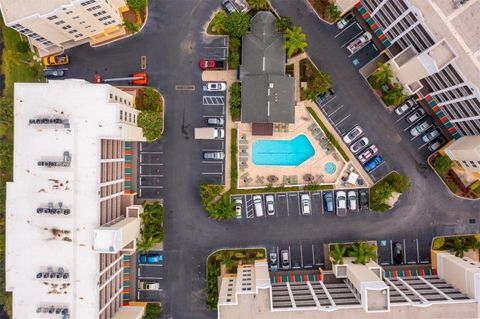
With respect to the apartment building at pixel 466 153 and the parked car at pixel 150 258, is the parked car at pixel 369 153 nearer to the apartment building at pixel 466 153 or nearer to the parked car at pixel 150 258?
the apartment building at pixel 466 153

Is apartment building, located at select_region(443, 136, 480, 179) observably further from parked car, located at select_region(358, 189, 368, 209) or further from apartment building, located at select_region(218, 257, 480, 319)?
apartment building, located at select_region(218, 257, 480, 319)

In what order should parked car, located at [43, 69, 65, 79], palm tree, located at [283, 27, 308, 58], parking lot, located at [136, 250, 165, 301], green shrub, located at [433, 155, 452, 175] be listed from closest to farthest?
palm tree, located at [283, 27, 308, 58] → green shrub, located at [433, 155, 452, 175] → parking lot, located at [136, 250, 165, 301] → parked car, located at [43, 69, 65, 79]

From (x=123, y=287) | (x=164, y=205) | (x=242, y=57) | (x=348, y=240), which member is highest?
(x=242, y=57)

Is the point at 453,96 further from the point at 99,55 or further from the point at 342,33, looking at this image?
the point at 99,55

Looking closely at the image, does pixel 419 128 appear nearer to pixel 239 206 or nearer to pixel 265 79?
pixel 265 79

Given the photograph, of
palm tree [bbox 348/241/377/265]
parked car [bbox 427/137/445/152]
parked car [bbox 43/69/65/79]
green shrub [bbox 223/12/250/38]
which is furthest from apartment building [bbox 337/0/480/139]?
parked car [bbox 43/69/65/79]

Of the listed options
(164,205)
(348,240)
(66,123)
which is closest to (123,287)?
(164,205)
